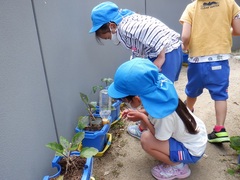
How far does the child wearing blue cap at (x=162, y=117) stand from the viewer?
4.71 feet

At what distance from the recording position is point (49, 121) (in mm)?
1851

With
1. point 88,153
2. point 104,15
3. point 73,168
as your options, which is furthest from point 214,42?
point 73,168

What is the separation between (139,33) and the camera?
1965 mm

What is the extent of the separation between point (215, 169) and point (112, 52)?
6.20 ft

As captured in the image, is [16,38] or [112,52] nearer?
[16,38]

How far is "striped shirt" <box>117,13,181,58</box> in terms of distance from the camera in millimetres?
1965

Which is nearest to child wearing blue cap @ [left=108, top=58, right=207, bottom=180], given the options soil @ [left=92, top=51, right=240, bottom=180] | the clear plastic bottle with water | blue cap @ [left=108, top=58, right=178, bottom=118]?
blue cap @ [left=108, top=58, right=178, bottom=118]

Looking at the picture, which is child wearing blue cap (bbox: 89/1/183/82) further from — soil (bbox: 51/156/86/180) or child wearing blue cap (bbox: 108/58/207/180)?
soil (bbox: 51/156/86/180)

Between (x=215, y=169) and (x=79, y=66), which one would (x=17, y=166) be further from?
(x=215, y=169)

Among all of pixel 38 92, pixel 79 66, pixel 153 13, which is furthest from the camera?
pixel 153 13

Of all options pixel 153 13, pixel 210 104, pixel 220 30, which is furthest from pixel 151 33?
pixel 153 13

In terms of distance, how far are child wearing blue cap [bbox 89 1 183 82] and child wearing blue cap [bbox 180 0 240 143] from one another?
0.22 meters

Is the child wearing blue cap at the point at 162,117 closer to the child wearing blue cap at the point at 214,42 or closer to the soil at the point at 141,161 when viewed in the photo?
the soil at the point at 141,161

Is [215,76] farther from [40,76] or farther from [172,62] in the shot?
[40,76]
